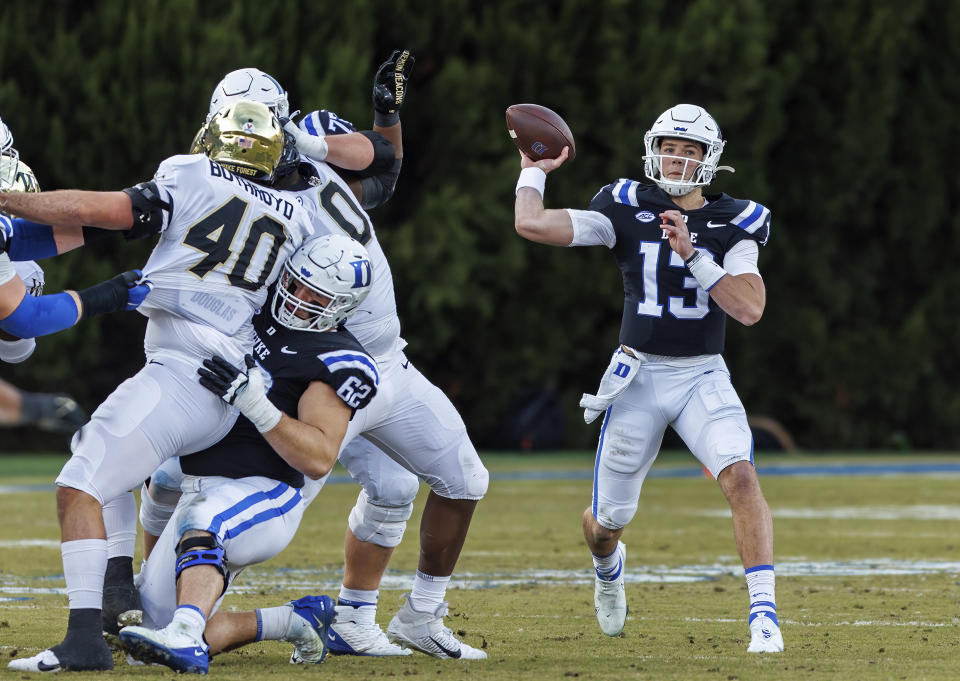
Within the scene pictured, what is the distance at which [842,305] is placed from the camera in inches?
768

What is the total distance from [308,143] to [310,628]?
1.67 m

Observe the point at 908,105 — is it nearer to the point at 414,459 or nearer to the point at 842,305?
the point at 842,305

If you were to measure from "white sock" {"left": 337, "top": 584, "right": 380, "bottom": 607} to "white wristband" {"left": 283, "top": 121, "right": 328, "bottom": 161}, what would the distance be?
1.50 m

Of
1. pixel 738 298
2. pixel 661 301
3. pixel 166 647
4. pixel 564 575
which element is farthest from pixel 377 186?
pixel 564 575

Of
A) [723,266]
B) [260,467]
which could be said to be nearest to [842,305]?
[723,266]

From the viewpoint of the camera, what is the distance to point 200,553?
4719 mm

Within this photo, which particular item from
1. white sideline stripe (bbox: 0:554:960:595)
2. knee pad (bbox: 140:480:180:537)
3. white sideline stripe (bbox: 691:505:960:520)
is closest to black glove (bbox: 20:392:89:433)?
knee pad (bbox: 140:480:180:537)

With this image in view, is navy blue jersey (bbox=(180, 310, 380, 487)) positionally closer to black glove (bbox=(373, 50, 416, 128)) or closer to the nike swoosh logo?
the nike swoosh logo

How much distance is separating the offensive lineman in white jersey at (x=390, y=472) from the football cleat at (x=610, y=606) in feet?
2.13

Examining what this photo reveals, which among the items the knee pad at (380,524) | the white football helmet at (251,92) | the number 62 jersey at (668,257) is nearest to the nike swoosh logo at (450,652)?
the knee pad at (380,524)

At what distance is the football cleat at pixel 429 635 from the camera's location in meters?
5.26

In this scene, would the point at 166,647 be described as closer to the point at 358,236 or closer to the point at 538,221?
the point at 358,236

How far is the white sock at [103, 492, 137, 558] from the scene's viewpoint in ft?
17.4

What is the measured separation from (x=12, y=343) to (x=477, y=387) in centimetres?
1255
